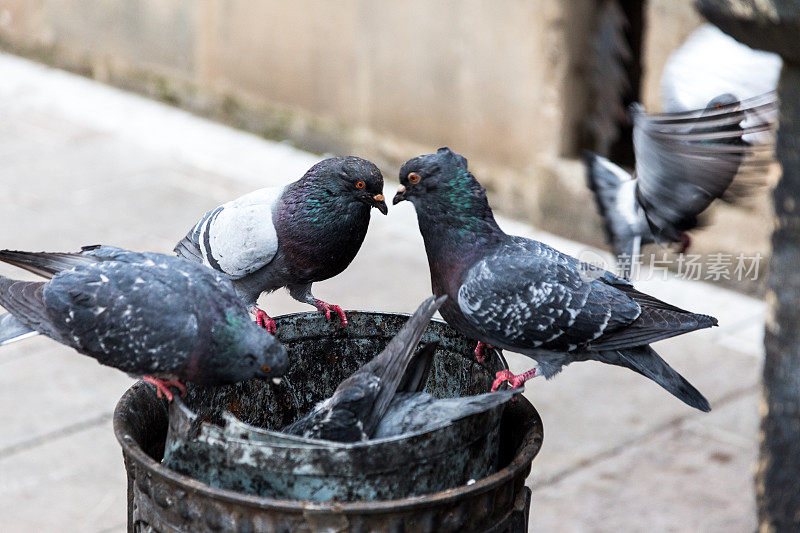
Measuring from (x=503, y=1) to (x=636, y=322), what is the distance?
149 inches

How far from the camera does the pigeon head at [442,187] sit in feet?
7.67

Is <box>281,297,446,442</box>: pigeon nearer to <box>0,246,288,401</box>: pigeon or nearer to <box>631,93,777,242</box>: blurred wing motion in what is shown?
<box>0,246,288,401</box>: pigeon

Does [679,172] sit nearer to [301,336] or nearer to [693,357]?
[301,336]

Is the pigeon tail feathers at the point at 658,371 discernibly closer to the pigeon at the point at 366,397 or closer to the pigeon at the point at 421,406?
the pigeon at the point at 421,406

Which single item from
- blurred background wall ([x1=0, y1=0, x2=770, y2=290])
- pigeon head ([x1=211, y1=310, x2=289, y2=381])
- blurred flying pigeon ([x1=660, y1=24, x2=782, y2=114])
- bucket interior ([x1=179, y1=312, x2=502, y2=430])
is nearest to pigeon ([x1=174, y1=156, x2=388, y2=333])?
bucket interior ([x1=179, y1=312, x2=502, y2=430])

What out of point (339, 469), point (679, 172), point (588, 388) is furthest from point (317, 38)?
point (339, 469)

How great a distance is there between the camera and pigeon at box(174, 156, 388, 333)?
2.66 m

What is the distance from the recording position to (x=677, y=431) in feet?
14.2

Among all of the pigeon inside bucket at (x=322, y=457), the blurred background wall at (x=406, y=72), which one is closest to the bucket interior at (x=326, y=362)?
the pigeon inside bucket at (x=322, y=457)

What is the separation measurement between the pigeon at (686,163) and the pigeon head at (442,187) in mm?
442

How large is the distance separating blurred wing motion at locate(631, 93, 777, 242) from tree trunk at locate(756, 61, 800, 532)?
21 centimetres

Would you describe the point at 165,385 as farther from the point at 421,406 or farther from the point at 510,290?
the point at 510,290

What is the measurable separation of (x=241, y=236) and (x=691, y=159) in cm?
122

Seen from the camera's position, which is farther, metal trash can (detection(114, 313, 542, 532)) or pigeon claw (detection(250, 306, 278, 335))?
pigeon claw (detection(250, 306, 278, 335))
